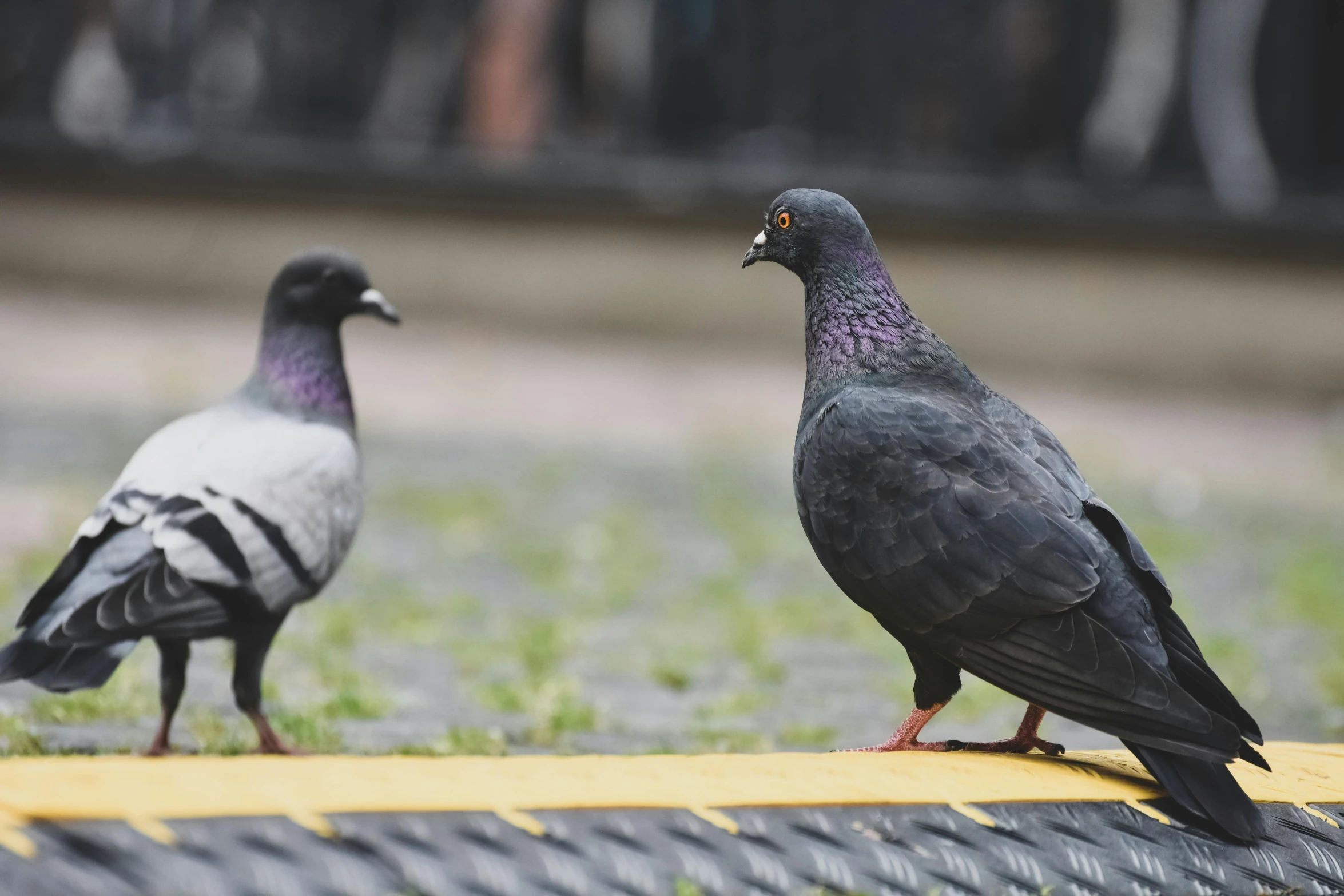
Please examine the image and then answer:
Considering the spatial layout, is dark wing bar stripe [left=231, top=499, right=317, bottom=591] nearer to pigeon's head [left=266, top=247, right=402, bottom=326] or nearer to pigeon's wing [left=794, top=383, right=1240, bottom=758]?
pigeon's head [left=266, top=247, right=402, bottom=326]

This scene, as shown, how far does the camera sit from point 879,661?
187 inches

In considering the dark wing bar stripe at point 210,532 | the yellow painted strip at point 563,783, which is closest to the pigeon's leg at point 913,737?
the yellow painted strip at point 563,783

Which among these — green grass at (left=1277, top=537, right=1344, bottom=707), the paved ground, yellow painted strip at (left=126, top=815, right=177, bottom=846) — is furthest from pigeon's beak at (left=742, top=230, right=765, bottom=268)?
green grass at (left=1277, top=537, right=1344, bottom=707)

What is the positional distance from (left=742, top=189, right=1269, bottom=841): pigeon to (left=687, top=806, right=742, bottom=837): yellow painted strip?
545 mm

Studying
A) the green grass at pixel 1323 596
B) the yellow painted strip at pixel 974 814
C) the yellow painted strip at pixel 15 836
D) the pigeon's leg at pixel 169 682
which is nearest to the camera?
the yellow painted strip at pixel 15 836

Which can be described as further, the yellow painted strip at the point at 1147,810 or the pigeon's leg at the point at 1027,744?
the pigeon's leg at the point at 1027,744

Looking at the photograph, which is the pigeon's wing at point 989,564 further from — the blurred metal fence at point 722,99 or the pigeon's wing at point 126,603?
the blurred metal fence at point 722,99

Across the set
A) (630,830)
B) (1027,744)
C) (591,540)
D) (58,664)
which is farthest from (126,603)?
(591,540)

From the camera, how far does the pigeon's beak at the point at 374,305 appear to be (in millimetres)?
3244

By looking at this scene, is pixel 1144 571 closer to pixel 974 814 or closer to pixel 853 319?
pixel 974 814

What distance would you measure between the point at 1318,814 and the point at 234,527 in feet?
6.45

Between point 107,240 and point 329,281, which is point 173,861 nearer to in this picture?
point 329,281

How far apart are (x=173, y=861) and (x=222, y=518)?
0.98m

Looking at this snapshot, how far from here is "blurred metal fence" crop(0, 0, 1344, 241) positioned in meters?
9.30
